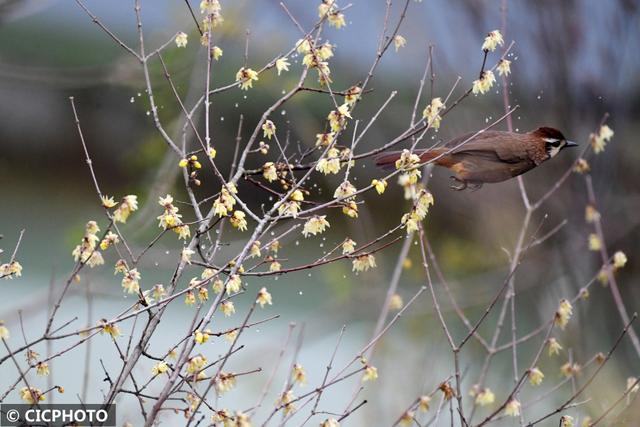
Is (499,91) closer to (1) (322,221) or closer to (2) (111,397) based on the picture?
(1) (322,221)

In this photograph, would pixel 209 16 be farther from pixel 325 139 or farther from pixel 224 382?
pixel 224 382

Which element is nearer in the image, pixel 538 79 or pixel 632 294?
pixel 538 79

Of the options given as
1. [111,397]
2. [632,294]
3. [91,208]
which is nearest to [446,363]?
[632,294]

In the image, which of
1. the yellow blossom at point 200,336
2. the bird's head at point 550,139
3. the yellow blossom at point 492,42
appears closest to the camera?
the yellow blossom at point 200,336

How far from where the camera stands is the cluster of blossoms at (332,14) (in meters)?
1.02

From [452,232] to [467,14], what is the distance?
1.63 ft

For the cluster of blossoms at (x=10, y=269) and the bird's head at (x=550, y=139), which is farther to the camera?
the bird's head at (x=550, y=139)

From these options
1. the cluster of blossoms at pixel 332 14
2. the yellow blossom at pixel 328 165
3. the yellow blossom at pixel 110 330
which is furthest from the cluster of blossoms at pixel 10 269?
the cluster of blossoms at pixel 332 14

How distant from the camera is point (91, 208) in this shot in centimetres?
192

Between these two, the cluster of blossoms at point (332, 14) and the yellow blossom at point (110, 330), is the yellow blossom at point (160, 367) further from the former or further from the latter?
the cluster of blossoms at point (332, 14)

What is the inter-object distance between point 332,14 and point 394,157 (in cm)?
18

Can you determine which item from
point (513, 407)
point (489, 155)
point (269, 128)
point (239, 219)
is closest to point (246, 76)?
point (269, 128)

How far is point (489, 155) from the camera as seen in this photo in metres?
1.03

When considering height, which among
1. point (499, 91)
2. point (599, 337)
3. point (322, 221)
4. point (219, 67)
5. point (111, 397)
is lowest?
point (111, 397)
